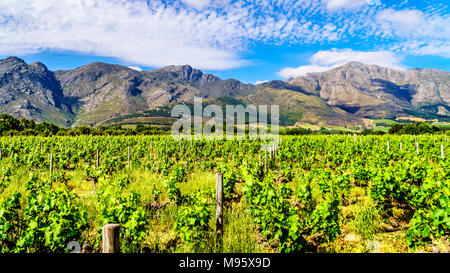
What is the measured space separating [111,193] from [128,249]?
4.20 ft

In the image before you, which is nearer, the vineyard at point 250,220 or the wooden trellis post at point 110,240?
the wooden trellis post at point 110,240

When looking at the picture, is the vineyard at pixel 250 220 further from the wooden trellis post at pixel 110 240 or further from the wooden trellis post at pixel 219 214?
the wooden trellis post at pixel 110 240

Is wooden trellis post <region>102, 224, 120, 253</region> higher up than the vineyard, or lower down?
higher up

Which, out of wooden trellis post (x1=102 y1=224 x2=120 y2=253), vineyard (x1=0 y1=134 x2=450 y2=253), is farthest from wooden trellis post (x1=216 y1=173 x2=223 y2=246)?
wooden trellis post (x1=102 y1=224 x2=120 y2=253)

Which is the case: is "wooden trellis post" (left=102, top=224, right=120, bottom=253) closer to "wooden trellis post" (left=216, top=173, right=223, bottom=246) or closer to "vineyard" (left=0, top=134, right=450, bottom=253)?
"vineyard" (left=0, top=134, right=450, bottom=253)

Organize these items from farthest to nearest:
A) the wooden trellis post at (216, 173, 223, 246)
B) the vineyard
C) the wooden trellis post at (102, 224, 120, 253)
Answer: the wooden trellis post at (216, 173, 223, 246), the vineyard, the wooden trellis post at (102, 224, 120, 253)

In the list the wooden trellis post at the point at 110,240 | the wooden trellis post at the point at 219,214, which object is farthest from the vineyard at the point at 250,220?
the wooden trellis post at the point at 110,240

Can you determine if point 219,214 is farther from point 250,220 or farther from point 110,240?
point 110,240
